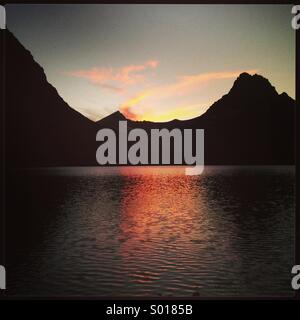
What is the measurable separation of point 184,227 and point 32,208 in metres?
30.9

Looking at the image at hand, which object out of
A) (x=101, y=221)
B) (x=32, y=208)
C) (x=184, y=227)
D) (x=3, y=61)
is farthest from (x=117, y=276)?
(x=32, y=208)

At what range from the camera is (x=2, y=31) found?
10.8 meters

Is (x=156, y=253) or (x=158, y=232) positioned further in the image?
(x=158, y=232)

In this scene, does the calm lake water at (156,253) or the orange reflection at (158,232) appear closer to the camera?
the calm lake water at (156,253)

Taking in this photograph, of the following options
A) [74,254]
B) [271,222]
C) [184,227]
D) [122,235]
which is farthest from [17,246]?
[271,222]

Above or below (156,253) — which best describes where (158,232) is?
below

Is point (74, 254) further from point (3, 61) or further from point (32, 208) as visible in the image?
point (32, 208)

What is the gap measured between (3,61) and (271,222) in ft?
150

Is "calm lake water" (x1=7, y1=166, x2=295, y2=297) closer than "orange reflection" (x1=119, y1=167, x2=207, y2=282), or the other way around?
"calm lake water" (x1=7, y1=166, x2=295, y2=297)

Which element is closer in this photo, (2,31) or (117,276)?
(2,31)
